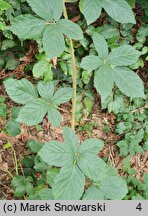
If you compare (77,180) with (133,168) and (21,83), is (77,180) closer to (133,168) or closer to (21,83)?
(21,83)

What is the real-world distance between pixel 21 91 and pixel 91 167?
39 cm

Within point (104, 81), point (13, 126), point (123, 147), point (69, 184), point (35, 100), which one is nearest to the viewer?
point (69, 184)

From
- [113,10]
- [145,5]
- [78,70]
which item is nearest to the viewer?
[113,10]

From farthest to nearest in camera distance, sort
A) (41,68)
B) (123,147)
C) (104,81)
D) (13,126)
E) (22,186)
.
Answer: (123,147)
(41,68)
(22,186)
(13,126)
(104,81)

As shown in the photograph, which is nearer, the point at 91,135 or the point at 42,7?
the point at 42,7

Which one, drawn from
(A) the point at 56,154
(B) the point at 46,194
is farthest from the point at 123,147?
(A) the point at 56,154

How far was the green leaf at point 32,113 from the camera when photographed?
1.28 metres

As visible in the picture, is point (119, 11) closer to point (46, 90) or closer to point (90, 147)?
point (46, 90)

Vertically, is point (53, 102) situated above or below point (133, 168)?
above

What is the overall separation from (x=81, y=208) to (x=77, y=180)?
273mm

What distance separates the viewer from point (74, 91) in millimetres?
1385

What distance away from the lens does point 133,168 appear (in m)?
2.81

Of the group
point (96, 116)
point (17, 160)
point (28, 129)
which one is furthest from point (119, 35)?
point (17, 160)

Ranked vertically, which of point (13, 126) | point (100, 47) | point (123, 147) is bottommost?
point (123, 147)
